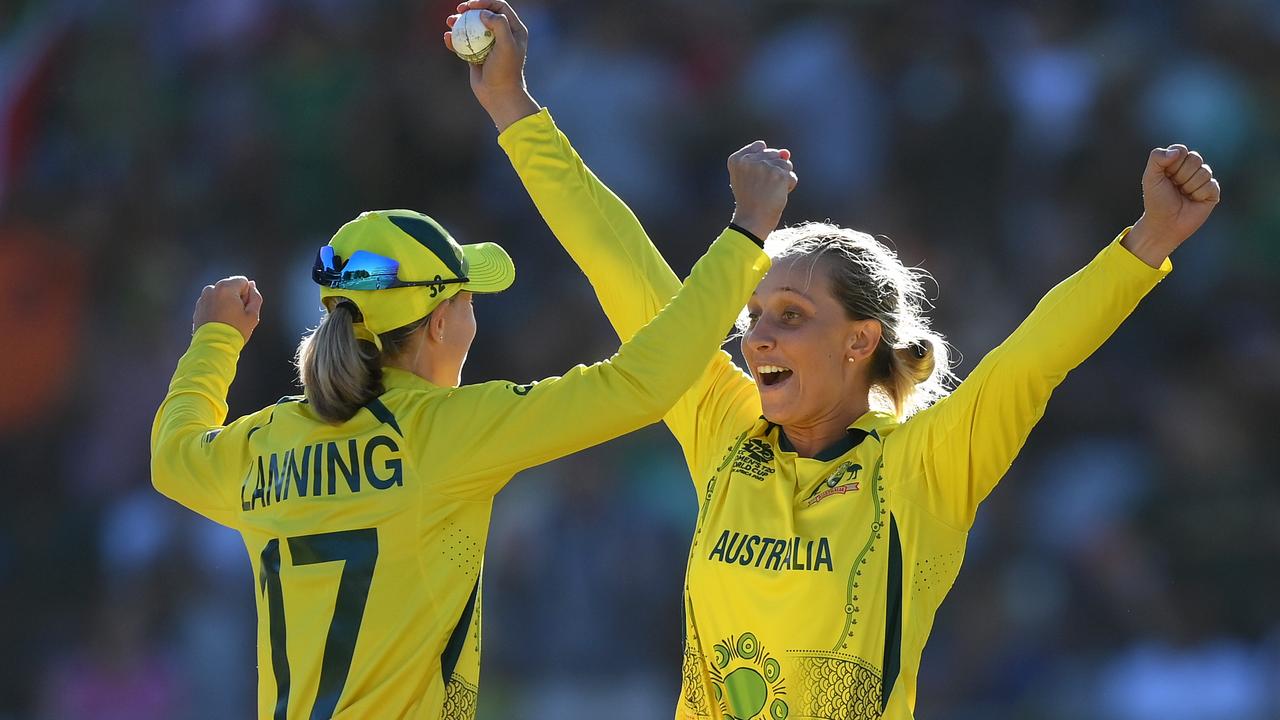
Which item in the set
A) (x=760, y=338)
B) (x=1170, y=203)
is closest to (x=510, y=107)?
(x=760, y=338)

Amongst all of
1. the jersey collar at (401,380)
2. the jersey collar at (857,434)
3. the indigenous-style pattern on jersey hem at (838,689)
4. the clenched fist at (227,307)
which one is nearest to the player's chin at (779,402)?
the jersey collar at (857,434)

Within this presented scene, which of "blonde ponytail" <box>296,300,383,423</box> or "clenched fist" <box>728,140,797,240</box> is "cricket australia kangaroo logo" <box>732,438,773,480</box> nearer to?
"clenched fist" <box>728,140,797,240</box>

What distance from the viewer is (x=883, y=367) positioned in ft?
11.6

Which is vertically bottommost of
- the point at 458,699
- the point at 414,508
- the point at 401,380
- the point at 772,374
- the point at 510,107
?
the point at 458,699

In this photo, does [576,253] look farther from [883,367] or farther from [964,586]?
[964,586]

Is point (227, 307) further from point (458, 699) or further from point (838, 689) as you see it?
point (838, 689)

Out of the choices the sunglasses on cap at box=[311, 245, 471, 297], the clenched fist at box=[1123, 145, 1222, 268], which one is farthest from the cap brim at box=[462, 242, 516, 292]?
the clenched fist at box=[1123, 145, 1222, 268]

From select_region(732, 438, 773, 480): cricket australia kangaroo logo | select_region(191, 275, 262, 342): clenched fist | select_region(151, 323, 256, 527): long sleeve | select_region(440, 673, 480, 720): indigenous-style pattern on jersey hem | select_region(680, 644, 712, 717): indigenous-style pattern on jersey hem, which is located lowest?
select_region(440, 673, 480, 720): indigenous-style pattern on jersey hem

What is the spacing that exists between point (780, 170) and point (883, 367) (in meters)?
0.59

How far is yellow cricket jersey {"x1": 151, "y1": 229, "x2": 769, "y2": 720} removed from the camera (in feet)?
9.72

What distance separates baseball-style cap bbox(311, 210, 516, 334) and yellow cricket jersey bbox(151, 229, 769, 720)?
165 millimetres

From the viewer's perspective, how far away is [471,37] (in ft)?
11.4

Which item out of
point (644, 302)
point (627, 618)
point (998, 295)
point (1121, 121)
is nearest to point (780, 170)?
point (644, 302)

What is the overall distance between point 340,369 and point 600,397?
467 millimetres
